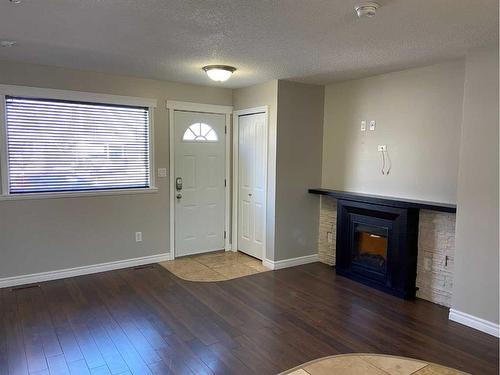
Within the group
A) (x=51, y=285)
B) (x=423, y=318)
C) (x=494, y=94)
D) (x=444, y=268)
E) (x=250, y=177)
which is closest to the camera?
(x=494, y=94)

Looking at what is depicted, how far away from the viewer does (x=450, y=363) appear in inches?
106

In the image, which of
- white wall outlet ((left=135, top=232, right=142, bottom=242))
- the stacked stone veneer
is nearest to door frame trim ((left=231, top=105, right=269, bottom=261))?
white wall outlet ((left=135, top=232, right=142, bottom=242))

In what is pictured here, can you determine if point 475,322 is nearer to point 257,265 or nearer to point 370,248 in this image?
point 370,248

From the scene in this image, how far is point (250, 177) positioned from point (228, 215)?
0.73 metres

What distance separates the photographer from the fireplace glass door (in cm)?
414

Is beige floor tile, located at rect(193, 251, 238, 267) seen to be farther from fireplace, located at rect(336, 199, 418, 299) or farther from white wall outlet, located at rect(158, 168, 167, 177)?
fireplace, located at rect(336, 199, 418, 299)

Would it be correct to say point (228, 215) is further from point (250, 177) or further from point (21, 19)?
point (21, 19)

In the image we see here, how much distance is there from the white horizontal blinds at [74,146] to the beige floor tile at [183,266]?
1.10 meters

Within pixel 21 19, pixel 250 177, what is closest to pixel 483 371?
pixel 250 177

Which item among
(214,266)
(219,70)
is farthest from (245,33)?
(214,266)

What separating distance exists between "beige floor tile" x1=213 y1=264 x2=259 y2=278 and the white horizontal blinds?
1.49m

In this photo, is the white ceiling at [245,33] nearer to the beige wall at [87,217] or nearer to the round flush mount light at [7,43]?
the round flush mount light at [7,43]

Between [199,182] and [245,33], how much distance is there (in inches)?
109

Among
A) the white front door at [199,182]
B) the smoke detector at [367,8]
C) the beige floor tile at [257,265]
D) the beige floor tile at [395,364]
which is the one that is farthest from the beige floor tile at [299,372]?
the white front door at [199,182]
